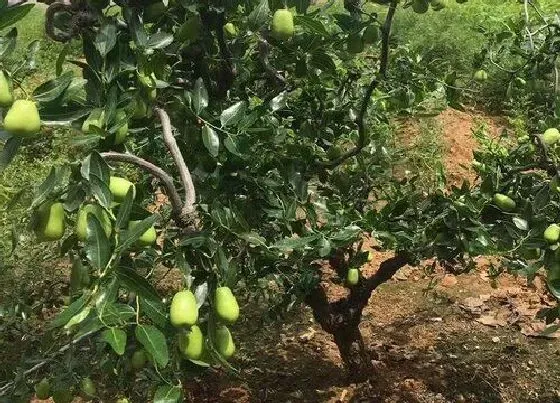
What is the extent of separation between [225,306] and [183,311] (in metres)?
0.09

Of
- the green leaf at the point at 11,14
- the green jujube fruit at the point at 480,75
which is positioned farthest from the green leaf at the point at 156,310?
the green jujube fruit at the point at 480,75

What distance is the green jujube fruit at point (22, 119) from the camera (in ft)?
2.71

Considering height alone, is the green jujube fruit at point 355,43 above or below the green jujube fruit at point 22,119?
below

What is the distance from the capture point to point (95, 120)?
0.93m

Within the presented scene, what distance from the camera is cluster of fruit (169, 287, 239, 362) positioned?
2.69 ft

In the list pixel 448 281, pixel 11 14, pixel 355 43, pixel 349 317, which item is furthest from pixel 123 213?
pixel 448 281

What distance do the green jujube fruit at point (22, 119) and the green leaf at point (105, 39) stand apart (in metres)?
0.14

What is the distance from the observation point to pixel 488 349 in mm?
2455

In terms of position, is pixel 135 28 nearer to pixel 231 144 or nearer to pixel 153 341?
pixel 231 144

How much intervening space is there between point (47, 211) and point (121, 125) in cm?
14

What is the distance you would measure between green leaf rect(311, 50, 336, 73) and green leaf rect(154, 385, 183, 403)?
0.72 m

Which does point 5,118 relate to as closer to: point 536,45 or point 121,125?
point 121,125

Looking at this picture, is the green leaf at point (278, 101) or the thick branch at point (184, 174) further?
the green leaf at point (278, 101)

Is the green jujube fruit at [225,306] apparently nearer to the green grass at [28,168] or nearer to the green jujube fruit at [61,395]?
the green jujube fruit at [61,395]
